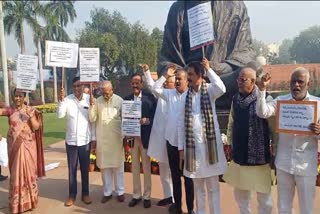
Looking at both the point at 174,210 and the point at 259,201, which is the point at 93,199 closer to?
the point at 174,210

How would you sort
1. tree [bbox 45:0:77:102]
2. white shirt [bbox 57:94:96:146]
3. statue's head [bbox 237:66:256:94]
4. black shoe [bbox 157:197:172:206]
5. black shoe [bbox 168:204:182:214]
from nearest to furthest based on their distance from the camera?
statue's head [bbox 237:66:256:94] → black shoe [bbox 168:204:182:214] → black shoe [bbox 157:197:172:206] → white shirt [bbox 57:94:96:146] → tree [bbox 45:0:77:102]

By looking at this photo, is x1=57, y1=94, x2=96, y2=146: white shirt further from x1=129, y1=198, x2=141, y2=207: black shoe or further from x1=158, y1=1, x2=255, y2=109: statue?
x1=158, y1=1, x2=255, y2=109: statue

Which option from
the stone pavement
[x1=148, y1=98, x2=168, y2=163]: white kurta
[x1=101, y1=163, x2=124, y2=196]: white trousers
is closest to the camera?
[x1=148, y1=98, x2=168, y2=163]: white kurta

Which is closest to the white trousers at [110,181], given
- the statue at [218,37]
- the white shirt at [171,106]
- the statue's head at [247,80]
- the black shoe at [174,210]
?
the black shoe at [174,210]

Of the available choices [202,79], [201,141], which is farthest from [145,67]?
[201,141]

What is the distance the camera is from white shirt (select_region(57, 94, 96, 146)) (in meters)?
4.62

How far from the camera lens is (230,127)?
359cm

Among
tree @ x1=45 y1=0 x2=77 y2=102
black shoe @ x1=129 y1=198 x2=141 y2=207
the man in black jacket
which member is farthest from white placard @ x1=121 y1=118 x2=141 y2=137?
tree @ x1=45 y1=0 x2=77 y2=102

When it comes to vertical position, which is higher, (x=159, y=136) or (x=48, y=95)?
(x=159, y=136)

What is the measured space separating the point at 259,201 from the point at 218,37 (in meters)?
4.46

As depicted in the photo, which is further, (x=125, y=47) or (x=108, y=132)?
(x=125, y=47)

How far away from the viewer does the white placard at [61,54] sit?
457cm

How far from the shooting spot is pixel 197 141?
3541 mm

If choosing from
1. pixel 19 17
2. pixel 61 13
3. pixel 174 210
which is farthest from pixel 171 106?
pixel 61 13
